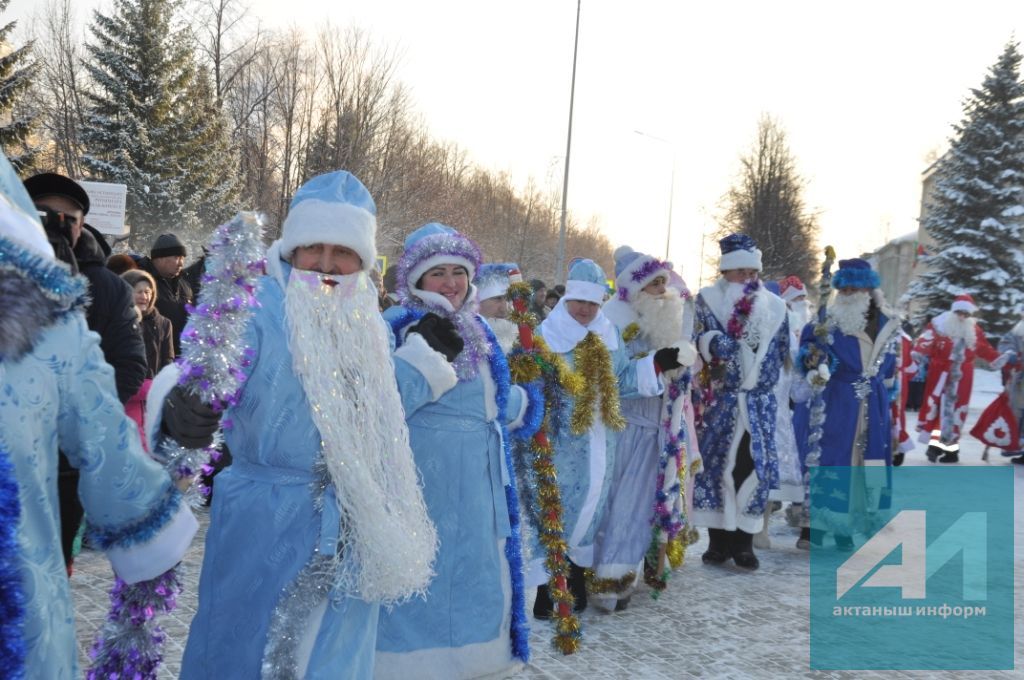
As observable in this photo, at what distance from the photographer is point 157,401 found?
269cm

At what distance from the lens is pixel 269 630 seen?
272 cm

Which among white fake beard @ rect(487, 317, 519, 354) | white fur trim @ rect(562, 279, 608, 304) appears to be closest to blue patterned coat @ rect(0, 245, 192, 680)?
white fake beard @ rect(487, 317, 519, 354)

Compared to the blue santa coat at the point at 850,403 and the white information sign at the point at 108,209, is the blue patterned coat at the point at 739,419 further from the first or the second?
the white information sign at the point at 108,209

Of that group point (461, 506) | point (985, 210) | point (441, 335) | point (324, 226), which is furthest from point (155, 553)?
point (985, 210)

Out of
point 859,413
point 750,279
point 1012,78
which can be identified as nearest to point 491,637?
point 750,279

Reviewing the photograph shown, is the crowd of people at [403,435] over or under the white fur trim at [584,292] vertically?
under

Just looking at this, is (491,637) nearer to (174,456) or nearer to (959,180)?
(174,456)

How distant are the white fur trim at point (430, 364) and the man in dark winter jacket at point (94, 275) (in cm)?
156

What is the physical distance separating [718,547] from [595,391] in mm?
2272

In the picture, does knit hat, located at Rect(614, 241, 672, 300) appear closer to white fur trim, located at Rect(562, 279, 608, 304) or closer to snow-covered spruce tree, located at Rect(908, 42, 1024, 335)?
white fur trim, located at Rect(562, 279, 608, 304)

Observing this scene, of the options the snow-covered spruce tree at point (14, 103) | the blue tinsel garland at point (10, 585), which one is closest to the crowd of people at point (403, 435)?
the blue tinsel garland at point (10, 585)

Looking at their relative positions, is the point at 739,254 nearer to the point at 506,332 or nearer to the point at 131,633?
the point at 506,332

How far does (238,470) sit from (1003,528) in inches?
319

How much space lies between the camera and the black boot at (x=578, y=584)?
5.67 meters
